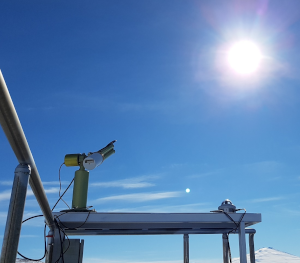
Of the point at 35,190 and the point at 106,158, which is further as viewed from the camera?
the point at 106,158

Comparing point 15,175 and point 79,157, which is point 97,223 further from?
point 15,175

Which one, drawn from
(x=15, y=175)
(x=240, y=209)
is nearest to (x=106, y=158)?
(x=240, y=209)

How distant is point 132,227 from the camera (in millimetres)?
4422

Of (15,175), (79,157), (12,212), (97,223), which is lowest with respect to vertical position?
(12,212)

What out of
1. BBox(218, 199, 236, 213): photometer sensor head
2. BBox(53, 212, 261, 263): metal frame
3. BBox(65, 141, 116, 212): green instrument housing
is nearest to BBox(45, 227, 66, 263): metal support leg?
BBox(53, 212, 261, 263): metal frame

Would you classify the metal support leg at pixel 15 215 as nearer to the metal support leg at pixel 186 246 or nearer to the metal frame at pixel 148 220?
the metal frame at pixel 148 220

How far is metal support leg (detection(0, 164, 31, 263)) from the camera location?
1421 mm

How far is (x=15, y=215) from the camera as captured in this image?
146cm

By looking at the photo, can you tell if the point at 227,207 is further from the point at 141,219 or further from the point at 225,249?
the point at 225,249

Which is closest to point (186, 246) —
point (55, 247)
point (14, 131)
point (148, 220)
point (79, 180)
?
point (148, 220)

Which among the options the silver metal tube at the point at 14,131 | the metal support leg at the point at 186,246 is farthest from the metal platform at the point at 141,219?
the silver metal tube at the point at 14,131

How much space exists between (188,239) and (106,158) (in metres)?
2.11

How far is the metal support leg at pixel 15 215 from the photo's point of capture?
55.9 inches

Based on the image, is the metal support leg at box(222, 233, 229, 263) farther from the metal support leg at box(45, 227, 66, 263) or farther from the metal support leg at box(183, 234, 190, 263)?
the metal support leg at box(45, 227, 66, 263)
